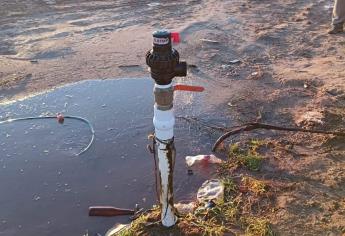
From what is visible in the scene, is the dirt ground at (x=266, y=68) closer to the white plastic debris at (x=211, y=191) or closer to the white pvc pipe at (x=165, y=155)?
the white plastic debris at (x=211, y=191)

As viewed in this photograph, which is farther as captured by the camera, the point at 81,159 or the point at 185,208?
the point at 81,159

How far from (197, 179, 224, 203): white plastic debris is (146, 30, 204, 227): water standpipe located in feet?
1.85

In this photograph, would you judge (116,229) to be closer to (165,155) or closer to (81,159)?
(165,155)

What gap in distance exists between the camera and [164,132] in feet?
8.36

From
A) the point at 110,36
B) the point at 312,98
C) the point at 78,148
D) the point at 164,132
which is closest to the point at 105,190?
the point at 78,148

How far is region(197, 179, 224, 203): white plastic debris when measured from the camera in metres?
3.27

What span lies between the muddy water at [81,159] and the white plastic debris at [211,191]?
0.35 feet

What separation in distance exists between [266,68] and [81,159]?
117 inches

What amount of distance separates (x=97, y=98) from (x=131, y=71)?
33.9 inches

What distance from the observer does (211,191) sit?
3.35m

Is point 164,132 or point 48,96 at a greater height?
point 164,132

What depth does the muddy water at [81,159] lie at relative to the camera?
3.32 meters

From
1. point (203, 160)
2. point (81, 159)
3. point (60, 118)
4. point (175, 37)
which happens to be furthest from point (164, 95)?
point (60, 118)

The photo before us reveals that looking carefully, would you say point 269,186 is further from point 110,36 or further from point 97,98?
point 110,36
